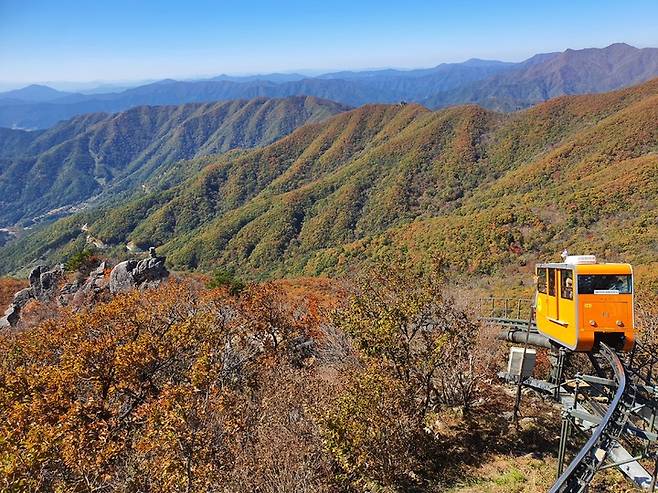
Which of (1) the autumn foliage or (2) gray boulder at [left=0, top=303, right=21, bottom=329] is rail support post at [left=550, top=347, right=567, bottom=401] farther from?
(2) gray boulder at [left=0, top=303, right=21, bottom=329]

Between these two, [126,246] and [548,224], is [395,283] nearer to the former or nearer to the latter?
[548,224]

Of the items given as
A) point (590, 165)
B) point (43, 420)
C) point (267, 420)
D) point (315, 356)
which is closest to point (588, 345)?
point (267, 420)

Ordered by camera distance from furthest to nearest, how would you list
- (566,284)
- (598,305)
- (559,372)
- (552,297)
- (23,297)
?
(23,297) → (552,297) → (559,372) → (566,284) → (598,305)

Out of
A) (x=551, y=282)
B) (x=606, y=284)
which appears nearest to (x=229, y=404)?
(x=551, y=282)

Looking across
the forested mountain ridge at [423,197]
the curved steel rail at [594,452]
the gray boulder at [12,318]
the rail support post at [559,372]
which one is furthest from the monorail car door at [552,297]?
the gray boulder at [12,318]

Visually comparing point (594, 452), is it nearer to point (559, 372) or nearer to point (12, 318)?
point (559, 372)

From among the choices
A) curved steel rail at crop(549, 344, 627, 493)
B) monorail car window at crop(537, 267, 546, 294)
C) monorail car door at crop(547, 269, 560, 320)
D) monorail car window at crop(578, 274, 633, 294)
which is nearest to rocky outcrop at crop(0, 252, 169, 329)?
monorail car window at crop(537, 267, 546, 294)
